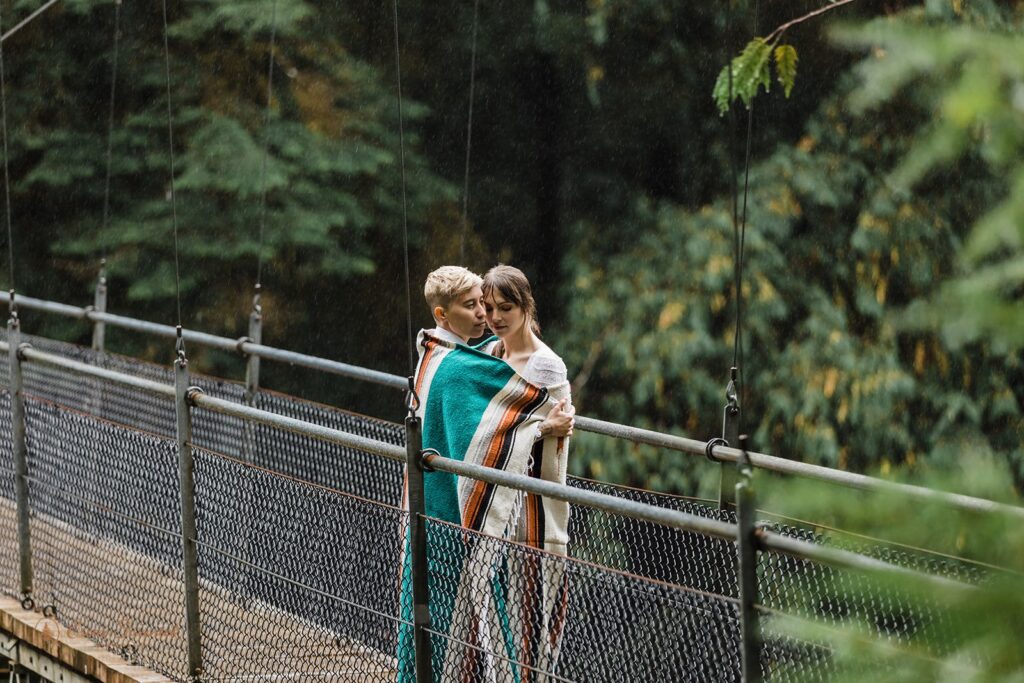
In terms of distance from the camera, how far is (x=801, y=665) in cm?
201

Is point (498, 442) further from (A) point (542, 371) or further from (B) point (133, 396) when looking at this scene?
(B) point (133, 396)

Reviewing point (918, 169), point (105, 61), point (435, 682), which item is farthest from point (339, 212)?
point (918, 169)

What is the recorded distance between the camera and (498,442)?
10.7 ft

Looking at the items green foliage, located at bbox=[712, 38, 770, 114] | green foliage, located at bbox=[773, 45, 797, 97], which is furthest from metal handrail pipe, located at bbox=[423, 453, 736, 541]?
green foliage, located at bbox=[773, 45, 797, 97]

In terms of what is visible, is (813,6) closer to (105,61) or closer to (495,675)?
(105,61)

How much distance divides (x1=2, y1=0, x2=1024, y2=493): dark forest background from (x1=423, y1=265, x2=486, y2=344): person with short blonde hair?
7.65 meters

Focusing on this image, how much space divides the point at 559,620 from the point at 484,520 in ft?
1.37

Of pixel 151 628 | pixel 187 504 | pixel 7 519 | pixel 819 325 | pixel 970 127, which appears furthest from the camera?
pixel 819 325

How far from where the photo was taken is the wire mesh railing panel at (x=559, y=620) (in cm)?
244

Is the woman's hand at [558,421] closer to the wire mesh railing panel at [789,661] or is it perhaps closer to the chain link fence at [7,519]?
the wire mesh railing panel at [789,661]

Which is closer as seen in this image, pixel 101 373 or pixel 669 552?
pixel 669 552

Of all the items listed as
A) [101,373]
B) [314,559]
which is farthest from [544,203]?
[314,559]

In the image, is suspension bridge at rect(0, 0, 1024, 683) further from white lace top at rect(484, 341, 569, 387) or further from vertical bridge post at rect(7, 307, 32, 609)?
white lace top at rect(484, 341, 569, 387)

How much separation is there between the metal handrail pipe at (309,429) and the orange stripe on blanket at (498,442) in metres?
0.18
